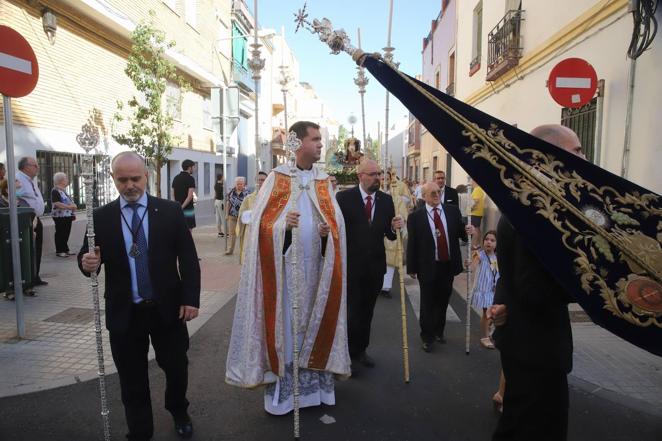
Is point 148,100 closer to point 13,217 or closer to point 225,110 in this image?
point 225,110

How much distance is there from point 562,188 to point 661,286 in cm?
53

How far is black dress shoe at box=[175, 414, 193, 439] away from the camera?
10.9ft

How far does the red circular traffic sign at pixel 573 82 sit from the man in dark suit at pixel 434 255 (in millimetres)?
2126

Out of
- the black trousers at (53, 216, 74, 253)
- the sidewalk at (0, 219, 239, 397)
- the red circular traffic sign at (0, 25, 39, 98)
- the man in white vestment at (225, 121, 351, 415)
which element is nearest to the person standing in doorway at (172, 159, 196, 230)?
the sidewalk at (0, 219, 239, 397)

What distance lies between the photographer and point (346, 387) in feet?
13.7

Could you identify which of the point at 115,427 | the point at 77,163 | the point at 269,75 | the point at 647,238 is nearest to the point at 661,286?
the point at 647,238

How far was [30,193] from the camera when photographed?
7.30m

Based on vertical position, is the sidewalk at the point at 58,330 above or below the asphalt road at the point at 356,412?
above

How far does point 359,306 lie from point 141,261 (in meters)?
2.26

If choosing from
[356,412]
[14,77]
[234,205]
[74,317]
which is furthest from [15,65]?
[234,205]

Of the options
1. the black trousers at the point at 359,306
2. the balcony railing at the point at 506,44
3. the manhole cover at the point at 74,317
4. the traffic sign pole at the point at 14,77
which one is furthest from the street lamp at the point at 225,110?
the black trousers at the point at 359,306

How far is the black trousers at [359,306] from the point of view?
465 centimetres

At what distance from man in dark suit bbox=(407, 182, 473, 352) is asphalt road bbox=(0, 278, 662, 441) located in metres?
0.67

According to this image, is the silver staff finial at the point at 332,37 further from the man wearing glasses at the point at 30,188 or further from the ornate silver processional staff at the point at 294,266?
the man wearing glasses at the point at 30,188
